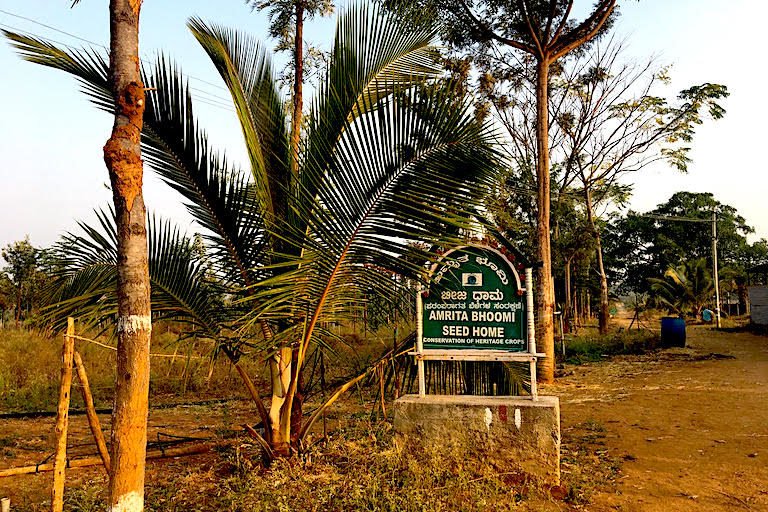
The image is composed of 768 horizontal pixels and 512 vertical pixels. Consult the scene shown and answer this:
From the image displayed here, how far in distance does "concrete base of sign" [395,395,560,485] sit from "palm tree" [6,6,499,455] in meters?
1.06

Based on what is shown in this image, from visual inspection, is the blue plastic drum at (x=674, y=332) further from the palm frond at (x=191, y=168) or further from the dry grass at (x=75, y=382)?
the palm frond at (x=191, y=168)

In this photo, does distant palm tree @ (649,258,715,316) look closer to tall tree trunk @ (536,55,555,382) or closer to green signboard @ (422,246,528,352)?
tall tree trunk @ (536,55,555,382)

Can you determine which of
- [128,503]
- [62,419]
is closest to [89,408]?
[62,419]

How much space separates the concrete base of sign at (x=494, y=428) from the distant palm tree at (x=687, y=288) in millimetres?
28608

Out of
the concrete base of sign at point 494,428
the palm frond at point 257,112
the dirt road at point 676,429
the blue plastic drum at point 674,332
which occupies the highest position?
the palm frond at point 257,112

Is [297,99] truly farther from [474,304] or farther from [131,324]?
[131,324]

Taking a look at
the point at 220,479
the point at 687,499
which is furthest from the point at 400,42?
the point at 687,499

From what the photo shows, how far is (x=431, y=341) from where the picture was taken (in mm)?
5395

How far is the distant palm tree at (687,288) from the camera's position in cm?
3091

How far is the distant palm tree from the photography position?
30.9m

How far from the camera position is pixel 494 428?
5.03m

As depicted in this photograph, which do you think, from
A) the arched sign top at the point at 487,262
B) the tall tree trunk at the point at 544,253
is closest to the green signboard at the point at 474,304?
the arched sign top at the point at 487,262

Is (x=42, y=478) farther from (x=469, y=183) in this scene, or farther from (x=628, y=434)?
(x=628, y=434)

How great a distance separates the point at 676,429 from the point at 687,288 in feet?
87.4
